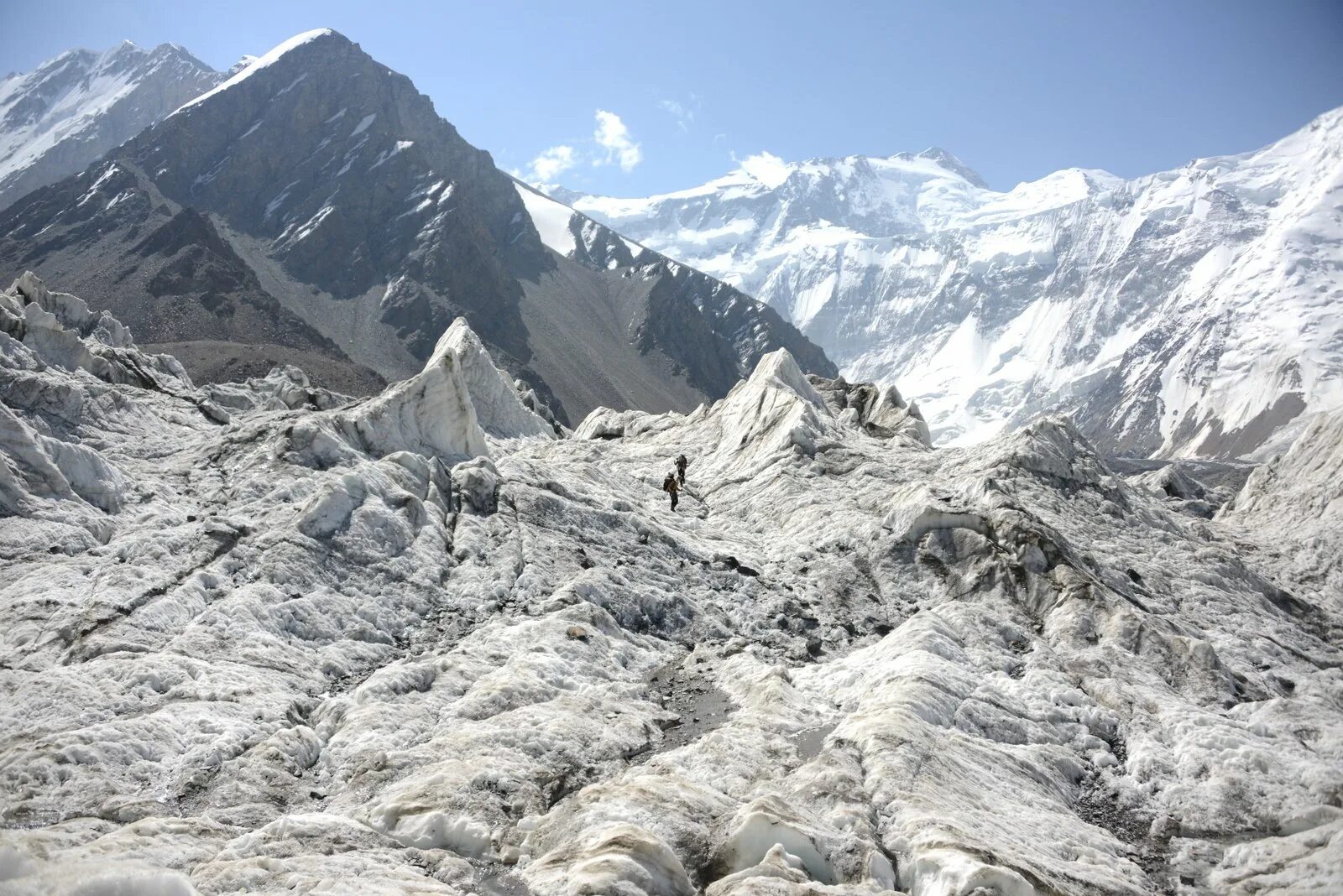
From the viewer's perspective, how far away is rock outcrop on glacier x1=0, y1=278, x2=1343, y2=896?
58.0ft

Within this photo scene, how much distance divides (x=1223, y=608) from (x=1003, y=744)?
17353mm

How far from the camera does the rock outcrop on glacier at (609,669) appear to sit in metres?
17.7

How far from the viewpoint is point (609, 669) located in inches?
1100

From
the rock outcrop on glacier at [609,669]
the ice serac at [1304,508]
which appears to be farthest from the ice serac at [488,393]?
the ice serac at [1304,508]

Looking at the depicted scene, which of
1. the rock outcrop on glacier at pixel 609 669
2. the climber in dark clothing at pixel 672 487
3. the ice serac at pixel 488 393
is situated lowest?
the rock outcrop on glacier at pixel 609 669

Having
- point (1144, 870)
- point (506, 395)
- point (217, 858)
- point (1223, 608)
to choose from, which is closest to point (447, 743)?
point (217, 858)

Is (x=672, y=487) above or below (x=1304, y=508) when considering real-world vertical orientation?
below

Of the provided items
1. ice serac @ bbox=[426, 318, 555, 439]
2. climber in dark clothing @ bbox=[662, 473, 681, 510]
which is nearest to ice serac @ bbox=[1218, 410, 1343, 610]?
climber in dark clothing @ bbox=[662, 473, 681, 510]

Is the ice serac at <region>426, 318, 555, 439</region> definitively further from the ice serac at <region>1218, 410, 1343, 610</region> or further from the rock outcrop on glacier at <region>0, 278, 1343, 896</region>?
the ice serac at <region>1218, 410, 1343, 610</region>

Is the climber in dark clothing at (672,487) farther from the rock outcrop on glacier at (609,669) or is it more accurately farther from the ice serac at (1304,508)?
the ice serac at (1304,508)

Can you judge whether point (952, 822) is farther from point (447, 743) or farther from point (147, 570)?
point (147, 570)

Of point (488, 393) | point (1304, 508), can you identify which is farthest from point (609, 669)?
point (1304, 508)

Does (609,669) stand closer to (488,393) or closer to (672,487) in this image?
(672,487)

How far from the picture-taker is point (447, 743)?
21594 mm
